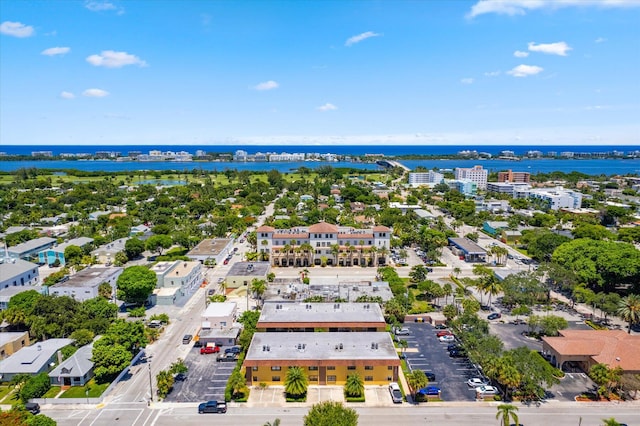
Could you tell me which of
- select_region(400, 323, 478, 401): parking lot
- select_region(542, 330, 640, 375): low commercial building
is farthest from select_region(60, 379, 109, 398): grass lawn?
select_region(542, 330, 640, 375): low commercial building

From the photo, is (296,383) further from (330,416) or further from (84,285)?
(84,285)

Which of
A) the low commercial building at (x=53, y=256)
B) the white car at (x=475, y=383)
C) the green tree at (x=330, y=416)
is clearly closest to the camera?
the green tree at (x=330, y=416)

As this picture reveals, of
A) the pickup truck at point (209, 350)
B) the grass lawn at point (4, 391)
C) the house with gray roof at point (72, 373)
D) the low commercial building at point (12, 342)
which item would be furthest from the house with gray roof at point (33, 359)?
the pickup truck at point (209, 350)

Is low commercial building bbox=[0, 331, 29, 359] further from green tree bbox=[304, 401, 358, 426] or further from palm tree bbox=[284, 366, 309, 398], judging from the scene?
green tree bbox=[304, 401, 358, 426]

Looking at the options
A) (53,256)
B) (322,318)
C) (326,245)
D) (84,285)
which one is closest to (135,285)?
(84,285)

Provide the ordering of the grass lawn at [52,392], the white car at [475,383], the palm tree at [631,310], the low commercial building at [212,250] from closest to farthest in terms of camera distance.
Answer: the grass lawn at [52,392] < the white car at [475,383] < the palm tree at [631,310] < the low commercial building at [212,250]

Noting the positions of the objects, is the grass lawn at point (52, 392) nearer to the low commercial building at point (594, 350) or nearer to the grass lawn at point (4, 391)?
the grass lawn at point (4, 391)

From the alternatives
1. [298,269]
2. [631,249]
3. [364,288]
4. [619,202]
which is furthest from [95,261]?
[619,202]
